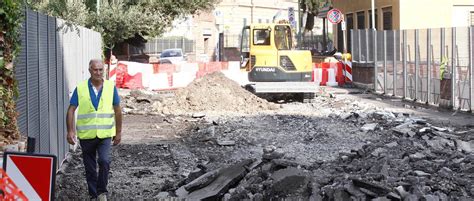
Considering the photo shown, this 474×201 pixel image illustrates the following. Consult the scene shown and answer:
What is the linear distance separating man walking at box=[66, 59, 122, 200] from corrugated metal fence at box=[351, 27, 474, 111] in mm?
13165

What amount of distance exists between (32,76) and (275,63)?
1595cm

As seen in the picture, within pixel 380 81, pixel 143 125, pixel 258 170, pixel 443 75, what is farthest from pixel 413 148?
pixel 380 81

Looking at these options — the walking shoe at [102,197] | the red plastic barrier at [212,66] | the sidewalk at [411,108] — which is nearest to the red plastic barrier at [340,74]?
the sidewalk at [411,108]

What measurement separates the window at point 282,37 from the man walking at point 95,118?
56.0ft

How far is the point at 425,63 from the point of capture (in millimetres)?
23641

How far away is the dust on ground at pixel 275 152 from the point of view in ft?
28.4

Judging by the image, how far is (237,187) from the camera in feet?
29.2

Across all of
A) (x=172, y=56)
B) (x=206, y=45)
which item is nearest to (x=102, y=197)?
(x=172, y=56)

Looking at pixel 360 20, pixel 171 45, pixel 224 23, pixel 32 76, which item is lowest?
pixel 32 76

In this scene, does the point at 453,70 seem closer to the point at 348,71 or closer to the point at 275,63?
the point at 275,63

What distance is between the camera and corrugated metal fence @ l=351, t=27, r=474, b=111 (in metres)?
20.4

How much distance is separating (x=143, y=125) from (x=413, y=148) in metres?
7.77

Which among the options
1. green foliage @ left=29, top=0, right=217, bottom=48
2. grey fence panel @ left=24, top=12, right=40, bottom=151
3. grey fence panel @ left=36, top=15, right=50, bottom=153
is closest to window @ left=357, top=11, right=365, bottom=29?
green foliage @ left=29, top=0, right=217, bottom=48

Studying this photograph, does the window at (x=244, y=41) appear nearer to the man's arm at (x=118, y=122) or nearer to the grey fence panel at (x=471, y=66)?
the grey fence panel at (x=471, y=66)
